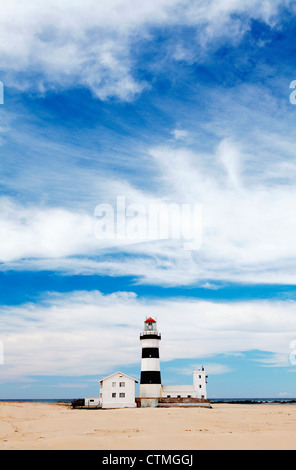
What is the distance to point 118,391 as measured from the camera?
173ft

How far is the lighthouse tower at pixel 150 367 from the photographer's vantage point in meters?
54.9

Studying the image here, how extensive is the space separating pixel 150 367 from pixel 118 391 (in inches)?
212

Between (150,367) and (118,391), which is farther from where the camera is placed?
(150,367)

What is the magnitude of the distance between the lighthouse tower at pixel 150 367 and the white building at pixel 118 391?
262 centimetres

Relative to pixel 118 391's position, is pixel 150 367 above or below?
above

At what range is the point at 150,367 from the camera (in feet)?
181

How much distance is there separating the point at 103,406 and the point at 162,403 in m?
7.87

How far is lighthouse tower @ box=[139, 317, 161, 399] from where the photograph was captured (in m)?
54.9

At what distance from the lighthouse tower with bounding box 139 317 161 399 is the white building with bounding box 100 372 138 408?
8.60 feet

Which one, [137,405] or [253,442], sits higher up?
[253,442]

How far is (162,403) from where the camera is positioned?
177ft

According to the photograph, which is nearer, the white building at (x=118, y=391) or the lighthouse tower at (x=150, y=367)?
the white building at (x=118, y=391)
